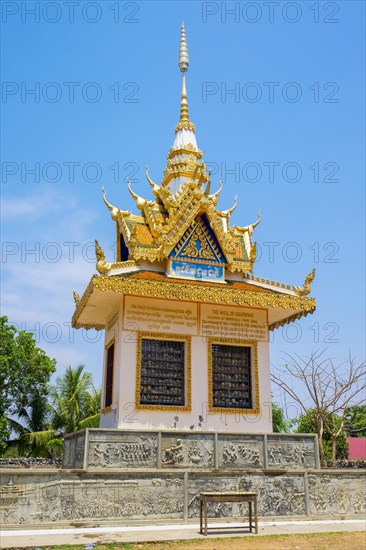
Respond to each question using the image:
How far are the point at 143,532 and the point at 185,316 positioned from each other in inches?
207

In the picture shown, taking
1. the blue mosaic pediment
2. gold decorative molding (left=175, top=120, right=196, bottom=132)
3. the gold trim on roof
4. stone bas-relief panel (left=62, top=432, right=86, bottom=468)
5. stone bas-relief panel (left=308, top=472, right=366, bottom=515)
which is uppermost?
gold decorative molding (left=175, top=120, right=196, bottom=132)

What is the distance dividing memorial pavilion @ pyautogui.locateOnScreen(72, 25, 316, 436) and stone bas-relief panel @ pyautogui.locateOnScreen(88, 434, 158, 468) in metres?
0.87

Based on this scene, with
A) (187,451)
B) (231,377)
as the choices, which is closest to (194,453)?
(187,451)

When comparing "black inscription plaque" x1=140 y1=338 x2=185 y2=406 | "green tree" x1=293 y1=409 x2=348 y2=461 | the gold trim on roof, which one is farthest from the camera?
"green tree" x1=293 y1=409 x2=348 y2=461

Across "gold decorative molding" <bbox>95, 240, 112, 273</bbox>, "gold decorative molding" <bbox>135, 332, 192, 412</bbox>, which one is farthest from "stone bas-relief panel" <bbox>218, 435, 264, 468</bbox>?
"gold decorative molding" <bbox>95, 240, 112, 273</bbox>

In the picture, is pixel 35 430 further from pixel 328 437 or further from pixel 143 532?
pixel 143 532

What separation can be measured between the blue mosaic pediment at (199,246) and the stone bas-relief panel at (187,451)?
4.61 metres

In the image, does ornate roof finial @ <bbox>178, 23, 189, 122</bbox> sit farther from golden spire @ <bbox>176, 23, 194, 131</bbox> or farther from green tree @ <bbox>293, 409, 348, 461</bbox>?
green tree @ <bbox>293, 409, 348, 461</bbox>

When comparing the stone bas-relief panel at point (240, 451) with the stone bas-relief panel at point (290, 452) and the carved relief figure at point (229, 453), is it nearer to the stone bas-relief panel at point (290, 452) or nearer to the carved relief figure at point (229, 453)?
the carved relief figure at point (229, 453)

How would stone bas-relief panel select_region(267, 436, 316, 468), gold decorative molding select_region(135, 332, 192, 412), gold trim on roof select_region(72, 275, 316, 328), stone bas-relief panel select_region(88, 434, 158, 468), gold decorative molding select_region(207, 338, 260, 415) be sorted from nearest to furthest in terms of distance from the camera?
stone bas-relief panel select_region(88, 434, 158, 468) → stone bas-relief panel select_region(267, 436, 316, 468) → gold trim on roof select_region(72, 275, 316, 328) → gold decorative molding select_region(135, 332, 192, 412) → gold decorative molding select_region(207, 338, 260, 415)

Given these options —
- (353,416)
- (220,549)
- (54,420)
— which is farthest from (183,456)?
(353,416)

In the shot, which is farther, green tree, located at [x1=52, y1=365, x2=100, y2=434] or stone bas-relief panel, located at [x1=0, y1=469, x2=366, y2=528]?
green tree, located at [x1=52, y1=365, x2=100, y2=434]

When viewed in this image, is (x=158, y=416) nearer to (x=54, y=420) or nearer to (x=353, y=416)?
(x=54, y=420)

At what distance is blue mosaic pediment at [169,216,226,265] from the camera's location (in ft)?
46.2
